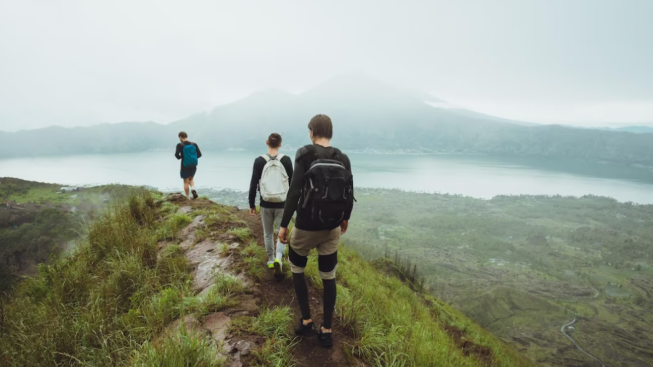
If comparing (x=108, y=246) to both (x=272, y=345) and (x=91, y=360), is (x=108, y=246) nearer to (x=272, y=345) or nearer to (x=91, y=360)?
(x=91, y=360)

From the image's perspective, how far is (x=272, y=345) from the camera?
8.91 feet

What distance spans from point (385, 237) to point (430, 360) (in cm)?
8987

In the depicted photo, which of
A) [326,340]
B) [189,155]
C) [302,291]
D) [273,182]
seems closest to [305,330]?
[326,340]

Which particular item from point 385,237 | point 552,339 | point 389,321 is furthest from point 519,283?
point 389,321

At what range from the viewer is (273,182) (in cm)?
387

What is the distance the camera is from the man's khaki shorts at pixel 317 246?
2680 millimetres

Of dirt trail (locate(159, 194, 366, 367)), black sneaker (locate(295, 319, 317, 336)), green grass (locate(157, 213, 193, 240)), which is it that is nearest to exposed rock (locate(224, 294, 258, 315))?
dirt trail (locate(159, 194, 366, 367))

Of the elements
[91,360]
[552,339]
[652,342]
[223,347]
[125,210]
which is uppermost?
[125,210]

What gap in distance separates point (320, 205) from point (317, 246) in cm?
53

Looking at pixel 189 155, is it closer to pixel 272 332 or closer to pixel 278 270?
pixel 278 270

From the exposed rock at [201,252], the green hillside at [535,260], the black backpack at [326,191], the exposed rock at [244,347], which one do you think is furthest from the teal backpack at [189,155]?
the green hillside at [535,260]

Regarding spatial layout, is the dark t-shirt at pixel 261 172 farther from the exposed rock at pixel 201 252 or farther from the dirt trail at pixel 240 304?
the exposed rock at pixel 201 252

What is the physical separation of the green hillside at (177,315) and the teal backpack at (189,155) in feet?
9.01

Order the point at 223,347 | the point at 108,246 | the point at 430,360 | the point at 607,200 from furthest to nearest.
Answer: the point at 607,200, the point at 108,246, the point at 430,360, the point at 223,347
